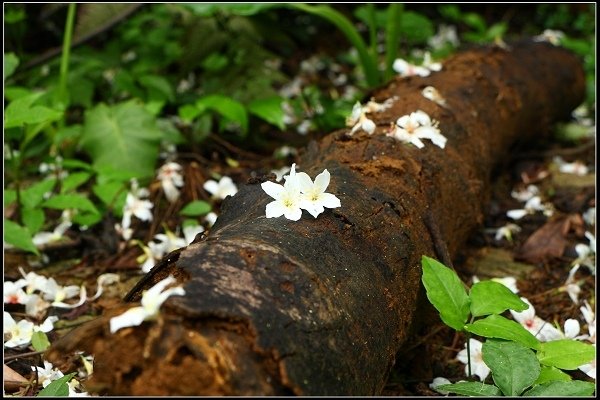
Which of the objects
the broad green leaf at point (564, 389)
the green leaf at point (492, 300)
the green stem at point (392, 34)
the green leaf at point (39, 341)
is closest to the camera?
the broad green leaf at point (564, 389)

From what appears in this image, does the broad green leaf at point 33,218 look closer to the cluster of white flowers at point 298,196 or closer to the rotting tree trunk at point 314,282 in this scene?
the rotting tree trunk at point 314,282

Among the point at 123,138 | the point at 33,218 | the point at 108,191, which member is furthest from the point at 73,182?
the point at 123,138

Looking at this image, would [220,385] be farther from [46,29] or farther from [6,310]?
[46,29]

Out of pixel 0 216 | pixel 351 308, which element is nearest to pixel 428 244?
pixel 351 308

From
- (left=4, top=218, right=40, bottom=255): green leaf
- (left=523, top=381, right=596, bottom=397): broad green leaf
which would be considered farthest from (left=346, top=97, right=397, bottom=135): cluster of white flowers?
(left=4, top=218, right=40, bottom=255): green leaf

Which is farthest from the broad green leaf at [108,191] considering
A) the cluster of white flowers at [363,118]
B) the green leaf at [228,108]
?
the cluster of white flowers at [363,118]

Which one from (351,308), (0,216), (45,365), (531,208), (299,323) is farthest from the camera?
(531,208)

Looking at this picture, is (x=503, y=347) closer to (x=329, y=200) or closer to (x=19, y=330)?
(x=329, y=200)
